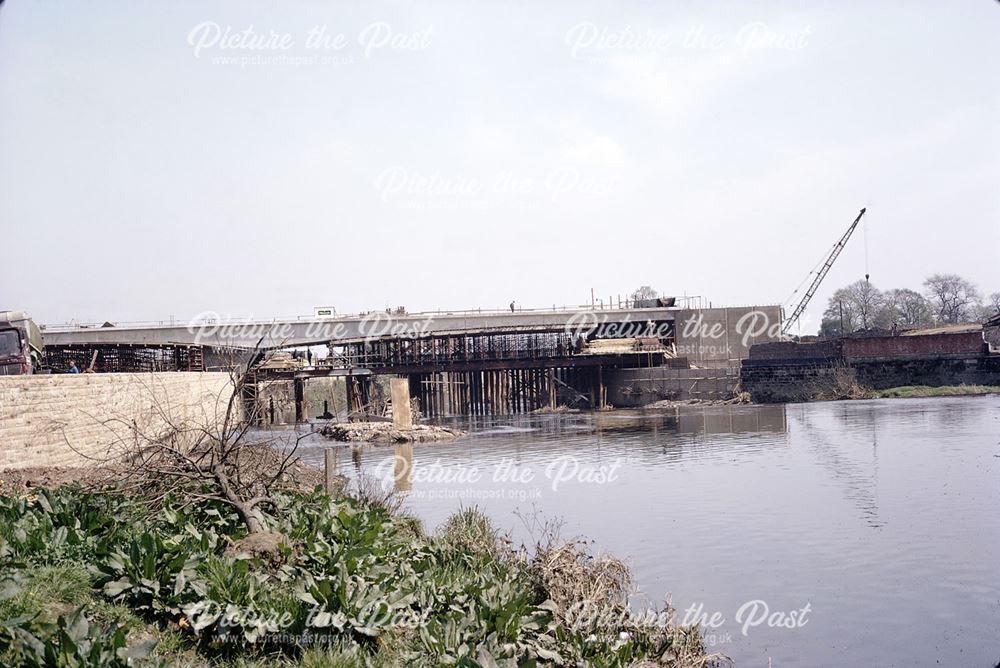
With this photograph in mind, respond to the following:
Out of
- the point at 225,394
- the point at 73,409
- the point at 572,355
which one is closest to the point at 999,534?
the point at 73,409

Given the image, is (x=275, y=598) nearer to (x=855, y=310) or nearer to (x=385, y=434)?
(x=385, y=434)

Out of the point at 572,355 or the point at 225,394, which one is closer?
the point at 225,394

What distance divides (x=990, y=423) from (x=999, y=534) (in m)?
18.8

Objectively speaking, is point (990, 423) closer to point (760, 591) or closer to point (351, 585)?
point (760, 591)

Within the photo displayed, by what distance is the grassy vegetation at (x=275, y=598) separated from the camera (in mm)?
6594

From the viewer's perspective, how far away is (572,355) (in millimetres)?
52094

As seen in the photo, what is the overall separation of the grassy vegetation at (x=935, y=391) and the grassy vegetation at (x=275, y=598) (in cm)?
4404

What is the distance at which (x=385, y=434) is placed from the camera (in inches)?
1313

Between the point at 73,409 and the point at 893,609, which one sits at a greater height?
the point at 73,409

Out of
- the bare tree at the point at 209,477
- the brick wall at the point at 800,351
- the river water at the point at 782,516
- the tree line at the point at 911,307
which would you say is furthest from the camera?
the tree line at the point at 911,307

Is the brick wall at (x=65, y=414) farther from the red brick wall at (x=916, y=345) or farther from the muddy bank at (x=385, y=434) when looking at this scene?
the red brick wall at (x=916, y=345)

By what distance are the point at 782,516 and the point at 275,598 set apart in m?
11.7

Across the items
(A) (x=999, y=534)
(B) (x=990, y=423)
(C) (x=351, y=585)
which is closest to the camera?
(C) (x=351, y=585)

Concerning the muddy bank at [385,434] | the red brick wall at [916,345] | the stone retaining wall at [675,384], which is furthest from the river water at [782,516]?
the stone retaining wall at [675,384]
